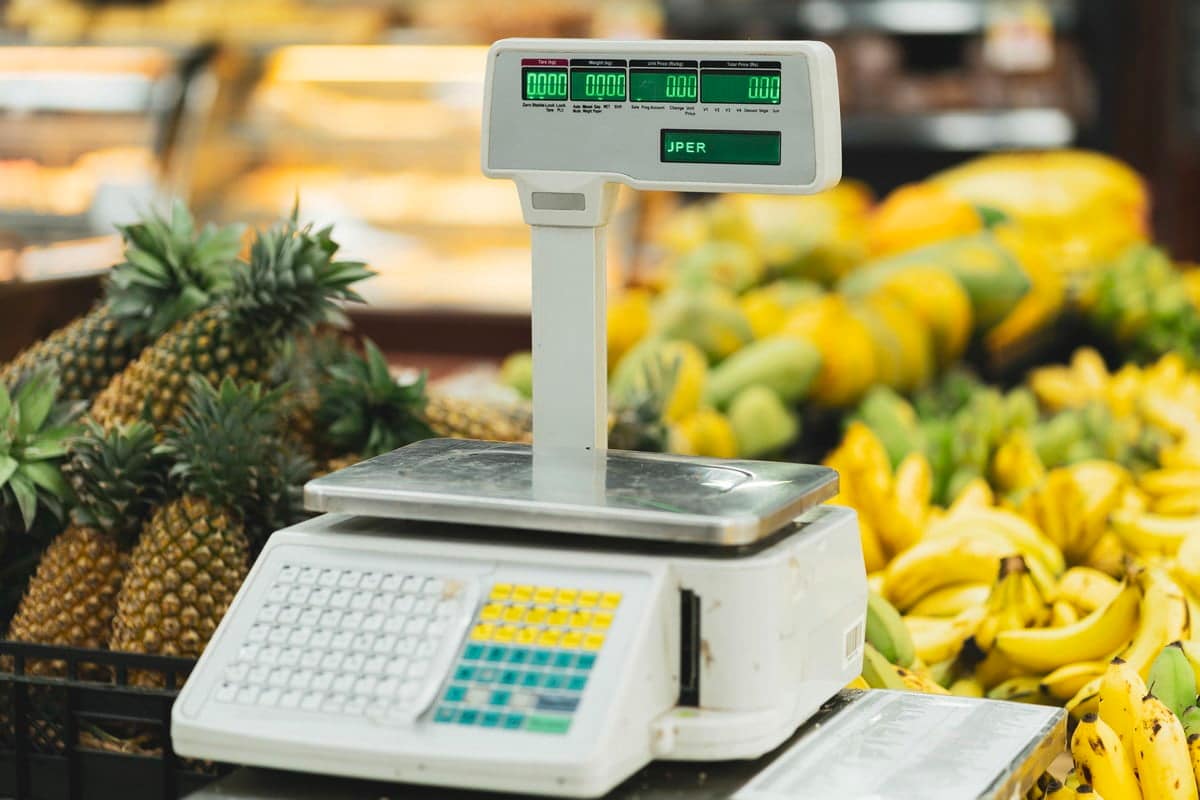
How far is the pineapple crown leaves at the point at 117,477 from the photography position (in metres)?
1.56

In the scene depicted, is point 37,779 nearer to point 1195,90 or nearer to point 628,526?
point 628,526

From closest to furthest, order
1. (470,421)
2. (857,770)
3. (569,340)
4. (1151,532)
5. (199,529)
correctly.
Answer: (857,770), (569,340), (199,529), (470,421), (1151,532)

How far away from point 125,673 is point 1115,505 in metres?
1.61

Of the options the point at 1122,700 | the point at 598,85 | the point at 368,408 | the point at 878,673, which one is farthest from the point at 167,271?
the point at 1122,700

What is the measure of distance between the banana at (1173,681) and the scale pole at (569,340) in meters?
0.69

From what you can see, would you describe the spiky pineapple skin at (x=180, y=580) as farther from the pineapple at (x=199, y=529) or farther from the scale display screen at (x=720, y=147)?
the scale display screen at (x=720, y=147)

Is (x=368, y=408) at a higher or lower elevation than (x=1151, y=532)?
higher

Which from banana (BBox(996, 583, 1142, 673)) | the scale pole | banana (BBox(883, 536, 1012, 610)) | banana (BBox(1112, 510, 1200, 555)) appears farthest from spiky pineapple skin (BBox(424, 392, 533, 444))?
banana (BBox(1112, 510, 1200, 555))

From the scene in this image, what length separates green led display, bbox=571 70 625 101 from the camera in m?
1.30

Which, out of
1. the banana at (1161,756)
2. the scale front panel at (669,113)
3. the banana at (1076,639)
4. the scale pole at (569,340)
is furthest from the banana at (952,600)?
the scale front panel at (669,113)

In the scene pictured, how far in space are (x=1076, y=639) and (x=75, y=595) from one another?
117cm

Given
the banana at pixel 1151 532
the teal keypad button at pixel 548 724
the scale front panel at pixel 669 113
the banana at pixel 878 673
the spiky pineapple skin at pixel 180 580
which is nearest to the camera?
the teal keypad button at pixel 548 724

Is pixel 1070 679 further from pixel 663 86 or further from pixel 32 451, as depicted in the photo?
pixel 32 451

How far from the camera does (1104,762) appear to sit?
1447 millimetres
